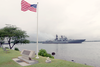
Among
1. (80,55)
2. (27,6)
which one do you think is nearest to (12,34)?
(27,6)

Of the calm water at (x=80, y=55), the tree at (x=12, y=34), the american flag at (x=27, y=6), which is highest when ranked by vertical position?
the american flag at (x=27, y=6)

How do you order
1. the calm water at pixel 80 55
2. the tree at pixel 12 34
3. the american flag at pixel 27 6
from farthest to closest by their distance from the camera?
1. the tree at pixel 12 34
2. the calm water at pixel 80 55
3. the american flag at pixel 27 6

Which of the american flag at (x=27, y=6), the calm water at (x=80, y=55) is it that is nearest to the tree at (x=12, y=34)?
the calm water at (x=80, y=55)

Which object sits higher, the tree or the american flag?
the american flag

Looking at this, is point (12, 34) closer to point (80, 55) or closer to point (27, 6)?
point (27, 6)

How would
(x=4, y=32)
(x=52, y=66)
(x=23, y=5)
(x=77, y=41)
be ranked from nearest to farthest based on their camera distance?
(x=52, y=66) → (x=23, y=5) → (x=4, y=32) → (x=77, y=41)

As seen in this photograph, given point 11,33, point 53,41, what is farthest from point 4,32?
point 53,41

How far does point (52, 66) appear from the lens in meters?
8.55

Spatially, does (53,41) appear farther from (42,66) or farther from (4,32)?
(42,66)

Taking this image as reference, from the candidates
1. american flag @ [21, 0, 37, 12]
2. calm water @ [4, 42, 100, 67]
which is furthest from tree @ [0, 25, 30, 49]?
american flag @ [21, 0, 37, 12]

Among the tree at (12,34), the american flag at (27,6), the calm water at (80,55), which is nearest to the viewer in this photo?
the american flag at (27,6)

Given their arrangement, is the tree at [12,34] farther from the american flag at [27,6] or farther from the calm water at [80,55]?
the american flag at [27,6]

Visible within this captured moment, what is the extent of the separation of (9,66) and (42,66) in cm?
393

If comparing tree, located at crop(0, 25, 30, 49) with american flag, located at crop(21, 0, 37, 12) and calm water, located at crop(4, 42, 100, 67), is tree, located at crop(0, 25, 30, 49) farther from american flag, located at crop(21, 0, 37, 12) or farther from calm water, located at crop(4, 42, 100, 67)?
american flag, located at crop(21, 0, 37, 12)
